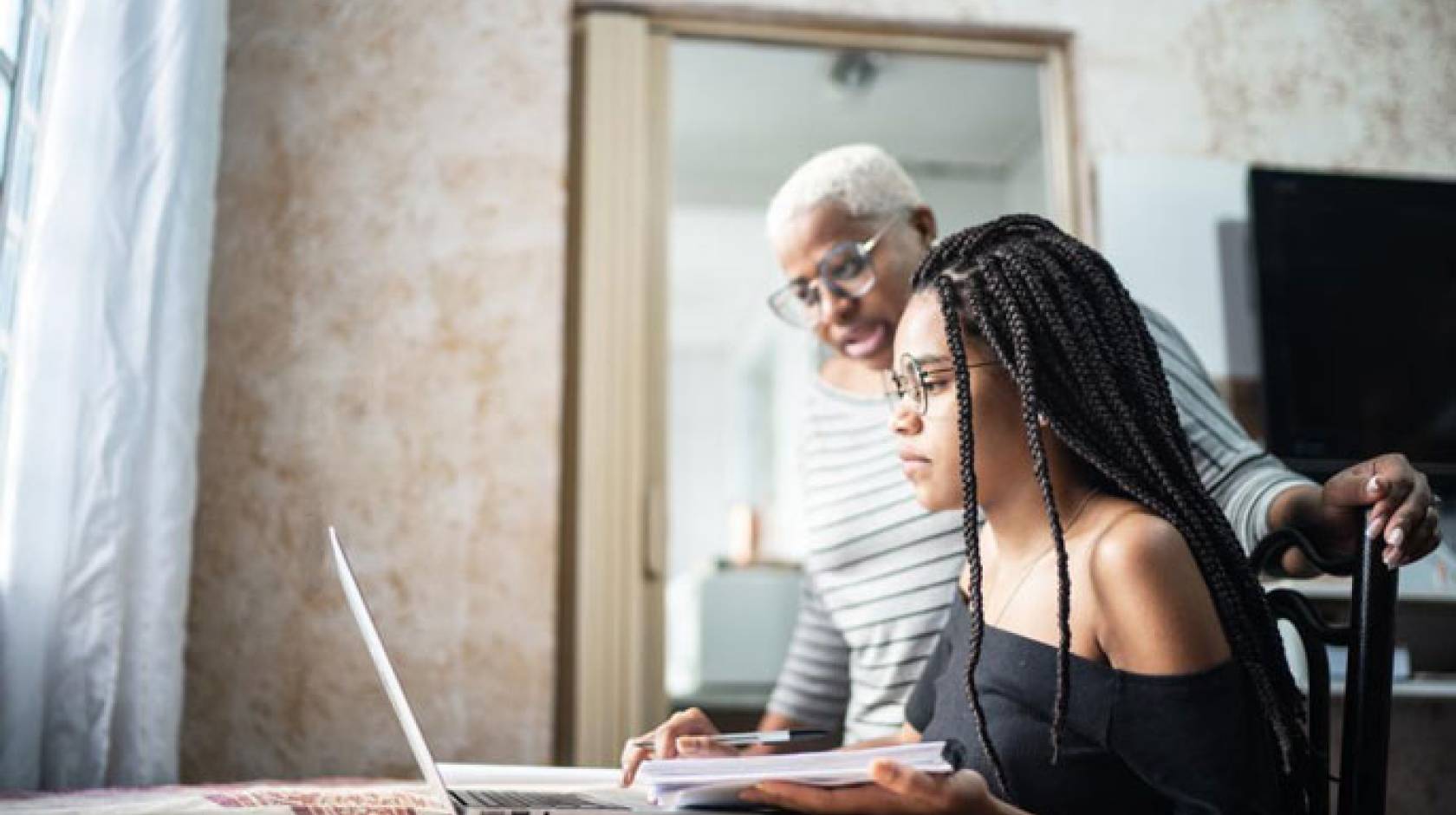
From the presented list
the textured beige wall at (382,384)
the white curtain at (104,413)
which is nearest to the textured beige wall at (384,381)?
the textured beige wall at (382,384)

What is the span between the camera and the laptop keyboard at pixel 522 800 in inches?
32.1

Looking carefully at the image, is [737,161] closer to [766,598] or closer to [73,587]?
[766,598]

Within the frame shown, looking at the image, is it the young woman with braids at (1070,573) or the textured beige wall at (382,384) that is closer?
the young woman with braids at (1070,573)

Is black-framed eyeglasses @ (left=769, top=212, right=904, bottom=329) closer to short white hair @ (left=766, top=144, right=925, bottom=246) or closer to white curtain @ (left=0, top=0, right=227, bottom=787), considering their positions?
short white hair @ (left=766, top=144, right=925, bottom=246)

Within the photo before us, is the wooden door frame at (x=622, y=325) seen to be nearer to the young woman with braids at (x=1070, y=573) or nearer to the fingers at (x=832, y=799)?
the young woman with braids at (x=1070, y=573)

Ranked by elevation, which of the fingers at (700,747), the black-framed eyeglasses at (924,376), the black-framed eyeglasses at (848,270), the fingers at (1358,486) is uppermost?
the black-framed eyeglasses at (848,270)

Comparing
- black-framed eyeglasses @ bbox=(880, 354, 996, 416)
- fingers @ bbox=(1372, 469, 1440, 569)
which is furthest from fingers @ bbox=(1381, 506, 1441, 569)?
black-framed eyeglasses @ bbox=(880, 354, 996, 416)

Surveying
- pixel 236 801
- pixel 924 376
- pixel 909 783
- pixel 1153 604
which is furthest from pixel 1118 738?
pixel 236 801

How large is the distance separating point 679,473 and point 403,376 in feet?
15.6

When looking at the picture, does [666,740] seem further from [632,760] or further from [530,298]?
[530,298]

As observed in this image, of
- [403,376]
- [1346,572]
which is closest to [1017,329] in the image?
[1346,572]

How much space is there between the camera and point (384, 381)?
2.34m

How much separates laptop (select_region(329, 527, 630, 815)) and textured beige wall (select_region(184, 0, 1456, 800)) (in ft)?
4.40

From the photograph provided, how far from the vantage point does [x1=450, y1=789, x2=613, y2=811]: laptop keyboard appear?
0.81 m
